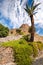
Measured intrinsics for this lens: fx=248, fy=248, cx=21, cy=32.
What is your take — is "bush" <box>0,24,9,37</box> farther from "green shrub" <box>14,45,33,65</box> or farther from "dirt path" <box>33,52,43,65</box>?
"dirt path" <box>33,52,43,65</box>

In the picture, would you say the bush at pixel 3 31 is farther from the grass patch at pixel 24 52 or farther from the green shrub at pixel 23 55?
the green shrub at pixel 23 55

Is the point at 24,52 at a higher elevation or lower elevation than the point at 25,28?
higher

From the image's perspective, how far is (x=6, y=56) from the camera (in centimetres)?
4347

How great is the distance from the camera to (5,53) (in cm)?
4378

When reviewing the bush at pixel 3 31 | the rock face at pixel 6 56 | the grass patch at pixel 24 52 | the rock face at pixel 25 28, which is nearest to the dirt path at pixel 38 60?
the grass patch at pixel 24 52

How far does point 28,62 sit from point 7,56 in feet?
12.9

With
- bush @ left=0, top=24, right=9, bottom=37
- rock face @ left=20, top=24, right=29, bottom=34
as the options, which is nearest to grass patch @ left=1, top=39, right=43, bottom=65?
bush @ left=0, top=24, right=9, bottom=37

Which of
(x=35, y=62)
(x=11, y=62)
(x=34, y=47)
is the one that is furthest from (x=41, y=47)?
(x=11, y=62)

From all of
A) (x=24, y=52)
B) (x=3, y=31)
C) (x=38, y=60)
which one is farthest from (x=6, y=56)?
(x=3, y=31)

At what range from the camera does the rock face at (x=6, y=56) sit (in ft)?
141

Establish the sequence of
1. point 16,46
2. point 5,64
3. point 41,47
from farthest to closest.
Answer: point 41,47, point 16,46, point 5,64

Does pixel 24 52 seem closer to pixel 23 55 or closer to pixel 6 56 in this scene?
pixel 23 55

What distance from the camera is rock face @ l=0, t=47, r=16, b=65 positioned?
42.9 m

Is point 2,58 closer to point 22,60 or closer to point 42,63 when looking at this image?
point 22,60
